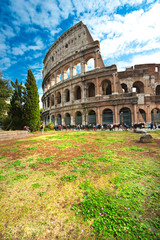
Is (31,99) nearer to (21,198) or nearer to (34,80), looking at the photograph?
(34,80)

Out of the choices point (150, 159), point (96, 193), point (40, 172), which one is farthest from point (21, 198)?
point (150, 159)

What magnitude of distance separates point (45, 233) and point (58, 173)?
1818 mm

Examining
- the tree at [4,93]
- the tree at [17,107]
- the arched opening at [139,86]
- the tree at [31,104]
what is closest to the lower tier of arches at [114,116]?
the arched opening at [139,86]

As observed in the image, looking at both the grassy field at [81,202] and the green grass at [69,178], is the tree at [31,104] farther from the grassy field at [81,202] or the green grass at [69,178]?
the green grass at [69,178]

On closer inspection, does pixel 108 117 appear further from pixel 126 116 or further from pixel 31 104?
pixel 31 104

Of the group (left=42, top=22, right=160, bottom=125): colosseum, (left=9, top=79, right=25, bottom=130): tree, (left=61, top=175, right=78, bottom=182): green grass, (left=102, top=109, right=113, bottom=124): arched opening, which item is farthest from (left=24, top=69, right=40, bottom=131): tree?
(left=61, top=175, right=78, bottom=182): green grass

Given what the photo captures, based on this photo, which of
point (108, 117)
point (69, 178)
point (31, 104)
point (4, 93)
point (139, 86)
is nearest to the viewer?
point (69, 178)

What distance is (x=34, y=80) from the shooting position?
1973cm

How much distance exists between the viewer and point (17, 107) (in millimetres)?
19359

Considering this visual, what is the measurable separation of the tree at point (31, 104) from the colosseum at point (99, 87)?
6483 millimetres

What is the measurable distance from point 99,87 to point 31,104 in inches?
531

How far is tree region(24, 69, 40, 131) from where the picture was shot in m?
18.4

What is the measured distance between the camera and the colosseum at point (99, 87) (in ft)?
60.3

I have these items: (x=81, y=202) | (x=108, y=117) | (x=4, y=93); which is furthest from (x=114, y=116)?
(x=4, y=93)
